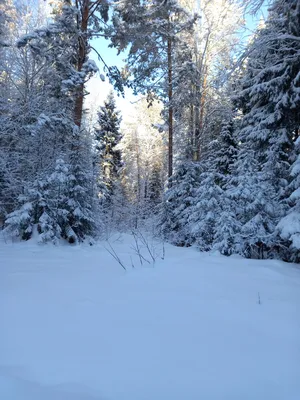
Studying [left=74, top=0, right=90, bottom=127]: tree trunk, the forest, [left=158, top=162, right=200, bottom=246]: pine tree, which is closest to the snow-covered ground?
the forest

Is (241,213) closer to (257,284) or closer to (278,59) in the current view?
(257,284)

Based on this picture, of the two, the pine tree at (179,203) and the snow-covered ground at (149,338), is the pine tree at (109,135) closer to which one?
the pine tree at (179,203)

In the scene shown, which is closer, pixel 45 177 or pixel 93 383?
pixel 93 383

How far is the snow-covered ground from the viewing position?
125 centimetres

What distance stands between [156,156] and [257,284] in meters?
22.4

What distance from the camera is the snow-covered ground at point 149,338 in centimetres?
125

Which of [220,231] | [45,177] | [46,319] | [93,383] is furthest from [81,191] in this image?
[93,383]

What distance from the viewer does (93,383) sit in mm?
1274

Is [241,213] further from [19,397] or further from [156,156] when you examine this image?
[156,156]

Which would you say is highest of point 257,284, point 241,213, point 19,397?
point 241,213

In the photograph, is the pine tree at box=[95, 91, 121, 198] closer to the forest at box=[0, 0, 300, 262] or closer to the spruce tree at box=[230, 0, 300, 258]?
the forest at box=[0, 0, 300, 262]

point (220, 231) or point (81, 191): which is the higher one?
point (81, 191)

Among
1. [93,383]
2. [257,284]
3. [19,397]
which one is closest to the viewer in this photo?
[19,397]

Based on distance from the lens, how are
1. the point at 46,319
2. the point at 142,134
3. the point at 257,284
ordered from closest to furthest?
the point at 46,319 → the point at 257,284 → the point at 142,134
